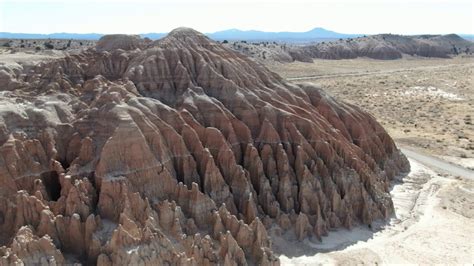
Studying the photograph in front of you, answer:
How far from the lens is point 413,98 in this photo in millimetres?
111000

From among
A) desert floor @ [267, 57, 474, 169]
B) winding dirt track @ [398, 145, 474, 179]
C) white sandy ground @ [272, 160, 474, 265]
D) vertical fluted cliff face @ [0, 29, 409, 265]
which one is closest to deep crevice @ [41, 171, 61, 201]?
vertical fluted cliff face @ [0, 29, 409, 265]

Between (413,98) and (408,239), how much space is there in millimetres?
80161

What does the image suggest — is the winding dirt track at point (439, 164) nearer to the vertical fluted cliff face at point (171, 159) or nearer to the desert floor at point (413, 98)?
the desert floor at point (413, 98)

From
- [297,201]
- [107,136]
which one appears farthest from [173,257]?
[297,201]

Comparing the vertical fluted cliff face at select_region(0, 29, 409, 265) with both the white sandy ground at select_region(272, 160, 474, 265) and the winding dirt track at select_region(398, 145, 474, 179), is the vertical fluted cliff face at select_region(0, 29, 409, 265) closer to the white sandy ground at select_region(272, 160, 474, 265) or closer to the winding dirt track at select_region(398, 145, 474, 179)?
the white sandy ground at select_region(272, 160, 474, 265)

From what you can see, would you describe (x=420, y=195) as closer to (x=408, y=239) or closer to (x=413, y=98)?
(x=408, y=239)

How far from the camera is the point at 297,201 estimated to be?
37.8m

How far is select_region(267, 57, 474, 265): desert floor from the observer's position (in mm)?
35062

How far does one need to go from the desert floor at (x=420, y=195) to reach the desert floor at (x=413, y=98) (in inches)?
6.6

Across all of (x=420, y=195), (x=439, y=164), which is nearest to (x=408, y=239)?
(x=420, y=195)

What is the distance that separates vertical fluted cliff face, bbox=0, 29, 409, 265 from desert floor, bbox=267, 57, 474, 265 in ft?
6.26

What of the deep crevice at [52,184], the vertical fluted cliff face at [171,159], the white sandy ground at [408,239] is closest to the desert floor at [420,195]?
the white sandy ground at [408,239]

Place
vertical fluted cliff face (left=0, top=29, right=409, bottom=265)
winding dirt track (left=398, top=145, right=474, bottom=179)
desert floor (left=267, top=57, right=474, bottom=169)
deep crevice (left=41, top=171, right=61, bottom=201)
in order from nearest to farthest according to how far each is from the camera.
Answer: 1. vertical fluted cliff face (left=0, top=29, right=409, bottom=265)
2. deep crevice (left=41, top=171, right=61, bottom=201)
3. winding dirt track (left=398, top=145, right=474, bottom=179)
4. desert floor (left=267, top=57, right=474, bottom=169)

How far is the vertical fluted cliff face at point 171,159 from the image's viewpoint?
2789cm
